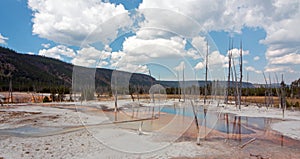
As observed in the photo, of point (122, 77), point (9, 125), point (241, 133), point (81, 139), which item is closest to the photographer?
point (81, 139)

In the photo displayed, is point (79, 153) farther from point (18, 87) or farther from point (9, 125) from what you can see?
point (18, 87)

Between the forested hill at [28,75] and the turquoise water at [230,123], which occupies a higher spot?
the forested hill at [28,75]

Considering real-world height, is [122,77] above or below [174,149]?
above

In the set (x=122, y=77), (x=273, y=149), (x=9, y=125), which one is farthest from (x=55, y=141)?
(x=273, y=149)

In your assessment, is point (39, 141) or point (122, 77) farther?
point (122, 77)

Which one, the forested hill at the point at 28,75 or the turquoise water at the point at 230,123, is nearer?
the turquoise water at the point at 230,123

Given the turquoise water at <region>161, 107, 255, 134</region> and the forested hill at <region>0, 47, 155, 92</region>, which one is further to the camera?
the forested hill at <region>0, 47, 155, 92</region>

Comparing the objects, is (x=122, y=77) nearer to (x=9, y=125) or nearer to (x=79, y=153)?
(x=79, y=153)

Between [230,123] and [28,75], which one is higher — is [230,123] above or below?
below

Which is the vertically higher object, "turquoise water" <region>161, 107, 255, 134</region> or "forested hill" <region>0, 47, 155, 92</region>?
"forested hill" <region>0, 47, 155, 92</region>

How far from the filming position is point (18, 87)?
63.8 metres

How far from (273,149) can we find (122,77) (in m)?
7.77

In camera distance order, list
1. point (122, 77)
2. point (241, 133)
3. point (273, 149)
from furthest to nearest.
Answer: point (241, 133) < point (122, 77) < point (273, 149)

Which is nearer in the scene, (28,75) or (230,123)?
(230,123)
